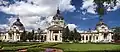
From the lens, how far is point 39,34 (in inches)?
5901

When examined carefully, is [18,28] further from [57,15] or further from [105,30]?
[105,30]

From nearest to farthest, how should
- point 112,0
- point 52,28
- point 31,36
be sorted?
point 112,0, point 31,36, point 52,28

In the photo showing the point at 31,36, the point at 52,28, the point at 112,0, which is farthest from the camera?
the point at 52,28

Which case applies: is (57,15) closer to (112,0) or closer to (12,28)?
(12,28)

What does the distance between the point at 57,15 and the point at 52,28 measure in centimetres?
1545

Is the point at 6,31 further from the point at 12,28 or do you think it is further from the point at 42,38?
the point at 42,38

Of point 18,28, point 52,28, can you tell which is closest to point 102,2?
point 52,28

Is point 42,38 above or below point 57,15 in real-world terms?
below

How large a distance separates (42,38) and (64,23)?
14394mm

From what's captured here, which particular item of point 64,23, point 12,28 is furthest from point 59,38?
point 12,28

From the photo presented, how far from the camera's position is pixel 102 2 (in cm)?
2934

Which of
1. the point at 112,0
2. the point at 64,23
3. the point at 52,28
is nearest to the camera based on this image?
the point at 112,0

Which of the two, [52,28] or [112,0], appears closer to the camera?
[112,0]

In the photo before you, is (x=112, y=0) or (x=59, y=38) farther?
(x=59, y=38)
